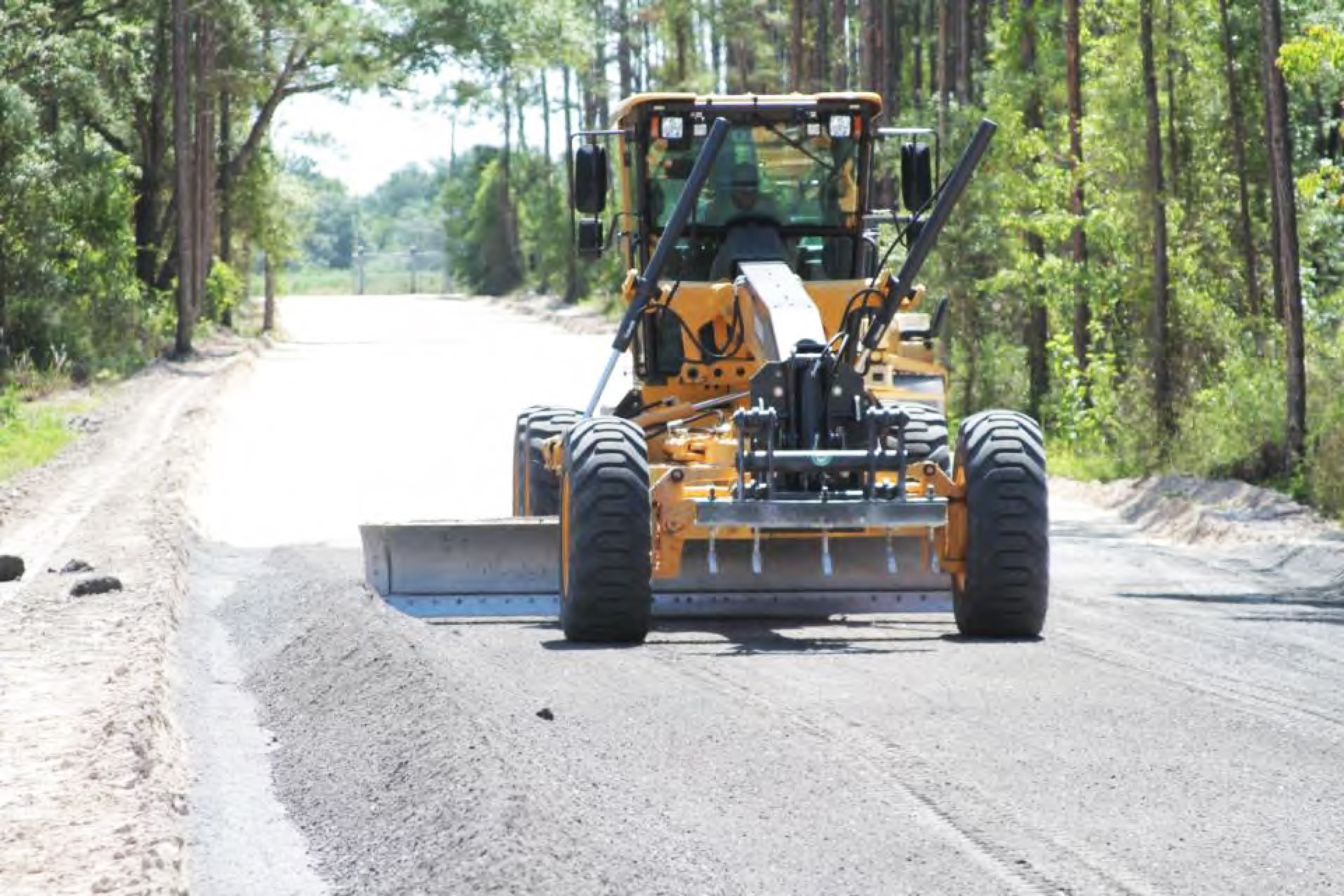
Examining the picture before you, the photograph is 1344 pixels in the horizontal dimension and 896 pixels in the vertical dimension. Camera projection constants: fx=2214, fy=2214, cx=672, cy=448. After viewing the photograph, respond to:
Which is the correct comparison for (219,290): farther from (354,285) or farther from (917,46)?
(354,285)

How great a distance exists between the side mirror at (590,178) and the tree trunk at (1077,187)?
682 inches

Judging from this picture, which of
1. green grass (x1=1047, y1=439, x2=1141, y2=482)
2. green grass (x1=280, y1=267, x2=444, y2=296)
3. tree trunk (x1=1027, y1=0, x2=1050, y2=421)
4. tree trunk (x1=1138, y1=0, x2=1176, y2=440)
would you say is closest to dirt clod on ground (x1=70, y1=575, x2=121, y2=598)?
green grass (x1=1047, y1=439, x2=1141, y2=482)

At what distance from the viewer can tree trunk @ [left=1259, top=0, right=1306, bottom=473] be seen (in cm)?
2283

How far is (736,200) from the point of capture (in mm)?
14859

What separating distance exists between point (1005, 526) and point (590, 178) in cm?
377

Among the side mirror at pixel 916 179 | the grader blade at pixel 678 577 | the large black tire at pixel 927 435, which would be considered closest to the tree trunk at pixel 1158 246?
the large black tire at pixel 927 435

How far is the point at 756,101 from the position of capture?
48.5ft

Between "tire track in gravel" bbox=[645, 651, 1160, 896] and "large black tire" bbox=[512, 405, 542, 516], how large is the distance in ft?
22.1

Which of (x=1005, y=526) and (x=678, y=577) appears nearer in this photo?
(x=1005, y=526)

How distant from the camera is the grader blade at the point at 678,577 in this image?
13.1 metres

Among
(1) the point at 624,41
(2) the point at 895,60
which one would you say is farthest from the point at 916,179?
(1) the point at 624,41

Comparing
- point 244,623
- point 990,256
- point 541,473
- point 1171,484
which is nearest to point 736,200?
point 541,473

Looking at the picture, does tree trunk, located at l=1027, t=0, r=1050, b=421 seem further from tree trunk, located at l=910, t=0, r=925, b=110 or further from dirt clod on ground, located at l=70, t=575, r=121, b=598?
tree trunk, located at l=910, t=0, r=925, b=110

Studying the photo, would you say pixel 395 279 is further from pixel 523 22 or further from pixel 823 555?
pixel 823 555
